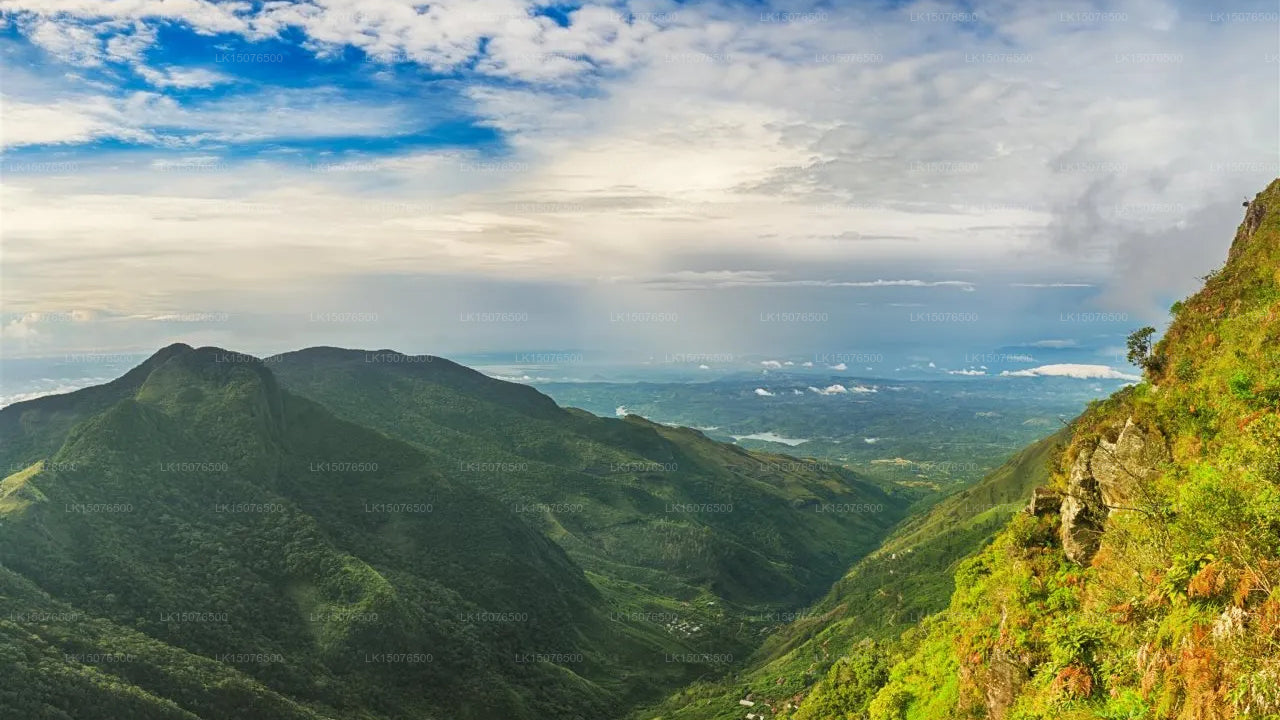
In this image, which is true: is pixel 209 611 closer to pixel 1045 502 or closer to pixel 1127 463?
pixel 1045 502

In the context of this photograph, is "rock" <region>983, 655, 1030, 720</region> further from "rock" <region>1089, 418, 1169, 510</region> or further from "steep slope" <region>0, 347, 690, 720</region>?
"steep slope" <region>0, 347, 690, 720</region>

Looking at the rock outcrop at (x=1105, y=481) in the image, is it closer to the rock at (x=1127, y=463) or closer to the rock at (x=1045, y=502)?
the rock at (x=1127, y=463)

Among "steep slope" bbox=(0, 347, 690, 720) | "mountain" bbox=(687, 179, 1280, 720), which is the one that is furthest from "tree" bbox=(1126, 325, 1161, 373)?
"steep slope" bbox=(0, 347, 690, 720)

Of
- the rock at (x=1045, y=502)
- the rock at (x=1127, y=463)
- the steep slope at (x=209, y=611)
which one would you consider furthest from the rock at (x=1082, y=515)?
the steep slope at (x=209, y=611)

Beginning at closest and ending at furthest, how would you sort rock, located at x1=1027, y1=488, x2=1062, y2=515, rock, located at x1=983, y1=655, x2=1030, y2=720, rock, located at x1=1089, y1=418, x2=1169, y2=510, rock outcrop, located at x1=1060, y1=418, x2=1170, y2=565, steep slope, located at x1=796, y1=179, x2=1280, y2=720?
steep slope, located at x1=796, y1=179, x2=1280, y2=720, rock, located at x1=983, y1=655, x2=1030, y2=720, rock, located at x1=1089, y1=418, x2=1169, y2=510, rock outcrop, located at x1=1060, y1=418, x2=1170, y2=565, rock, located at x1=1027, y1=488, x2=1062, y2=515

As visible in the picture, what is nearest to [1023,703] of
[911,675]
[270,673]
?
[911,675]

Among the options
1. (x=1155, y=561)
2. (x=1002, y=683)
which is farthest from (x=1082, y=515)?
(x=1155, y=561)

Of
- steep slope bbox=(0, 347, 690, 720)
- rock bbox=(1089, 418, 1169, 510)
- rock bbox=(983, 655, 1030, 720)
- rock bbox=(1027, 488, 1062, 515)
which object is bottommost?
steep slope bbox=(0, 347, 690, 720)
